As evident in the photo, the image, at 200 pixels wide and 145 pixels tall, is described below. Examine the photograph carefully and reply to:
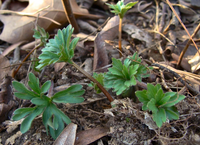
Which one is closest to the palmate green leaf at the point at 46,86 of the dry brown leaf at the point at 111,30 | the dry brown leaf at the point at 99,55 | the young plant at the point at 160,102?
the dry brown leaf at the point at 99,55

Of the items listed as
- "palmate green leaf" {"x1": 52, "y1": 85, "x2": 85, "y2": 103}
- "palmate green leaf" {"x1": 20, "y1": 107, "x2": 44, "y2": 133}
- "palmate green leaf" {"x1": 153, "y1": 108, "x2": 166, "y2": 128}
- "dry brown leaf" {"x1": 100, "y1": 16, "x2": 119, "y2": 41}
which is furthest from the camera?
"dry brown leaf" {"x1": 100, "y1": 16, "x2": 119, "y2": 41}

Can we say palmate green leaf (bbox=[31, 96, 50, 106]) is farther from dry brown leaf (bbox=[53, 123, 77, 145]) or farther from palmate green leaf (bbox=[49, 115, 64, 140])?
dry brown leaf (bbox=[53, 123, 77, 145])

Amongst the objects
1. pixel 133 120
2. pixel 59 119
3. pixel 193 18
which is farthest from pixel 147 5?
pixel 59 119

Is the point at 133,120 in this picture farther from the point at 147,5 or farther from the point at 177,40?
the point at 147,5

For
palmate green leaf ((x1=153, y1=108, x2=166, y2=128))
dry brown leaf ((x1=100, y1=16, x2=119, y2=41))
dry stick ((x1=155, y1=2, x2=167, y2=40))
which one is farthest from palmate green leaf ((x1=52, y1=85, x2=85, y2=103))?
dry stick ((x1=155, y1=2, x2=167, y2=40))

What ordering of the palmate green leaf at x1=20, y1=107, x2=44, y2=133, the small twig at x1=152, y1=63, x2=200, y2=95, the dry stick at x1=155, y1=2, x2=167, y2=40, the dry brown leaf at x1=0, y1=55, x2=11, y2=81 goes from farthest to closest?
the dry stick at x1=155, y1=2, x2=167, y2=40 < the dry brown leaf at x1=0, y1=55, x2=11, y2=81 < the small twig at x1=152, y1=63, x2=200, y2=95 < the palmate green leaf at x1=20, y1=107, x2=44, y2=133

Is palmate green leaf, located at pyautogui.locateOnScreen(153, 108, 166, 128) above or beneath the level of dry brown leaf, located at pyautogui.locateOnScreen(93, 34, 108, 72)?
beneath

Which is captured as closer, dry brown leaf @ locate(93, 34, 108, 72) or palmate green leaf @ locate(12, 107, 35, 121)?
palmate green leaf @ locate(12, 107, 35, 121)
